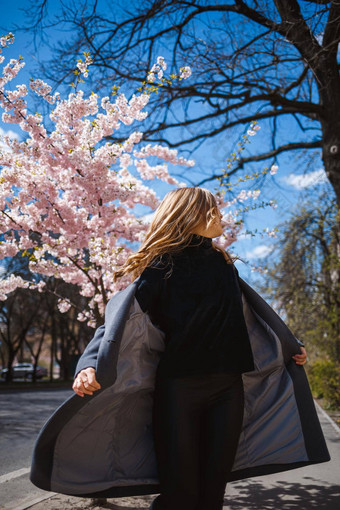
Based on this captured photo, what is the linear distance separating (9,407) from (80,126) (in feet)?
32.3

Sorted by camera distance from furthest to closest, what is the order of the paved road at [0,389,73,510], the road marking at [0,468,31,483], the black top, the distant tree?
1. the distant tree
2. the road marking at [0,468,31,483]
3. the paved road at [0,389,73,510]
4. the black top

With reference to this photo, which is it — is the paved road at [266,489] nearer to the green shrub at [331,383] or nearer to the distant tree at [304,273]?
the green shrub at [331,383]

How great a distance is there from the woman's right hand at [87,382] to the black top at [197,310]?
33 centimetres

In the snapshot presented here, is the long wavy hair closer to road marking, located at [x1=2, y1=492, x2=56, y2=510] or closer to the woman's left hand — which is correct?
the woman's left hand

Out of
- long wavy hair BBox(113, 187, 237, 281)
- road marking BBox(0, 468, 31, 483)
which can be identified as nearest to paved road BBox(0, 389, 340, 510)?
road marking BBox(0, 468, 31, 483)

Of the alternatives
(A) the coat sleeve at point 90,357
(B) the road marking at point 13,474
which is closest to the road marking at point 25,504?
(B) the road marking at point 13,474

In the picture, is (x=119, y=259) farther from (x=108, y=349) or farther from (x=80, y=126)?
(x=108, y=349)

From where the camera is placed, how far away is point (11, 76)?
5.12 metres

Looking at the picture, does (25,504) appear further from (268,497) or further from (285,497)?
(285,497)

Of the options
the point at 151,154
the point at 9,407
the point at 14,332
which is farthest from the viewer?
the point at 14,332

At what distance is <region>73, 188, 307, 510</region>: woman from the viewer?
1.99 metres

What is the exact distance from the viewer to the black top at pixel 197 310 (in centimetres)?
204

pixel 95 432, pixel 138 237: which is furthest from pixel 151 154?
pixel 95 432

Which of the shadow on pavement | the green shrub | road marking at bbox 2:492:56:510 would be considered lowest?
the shadow on pavement
